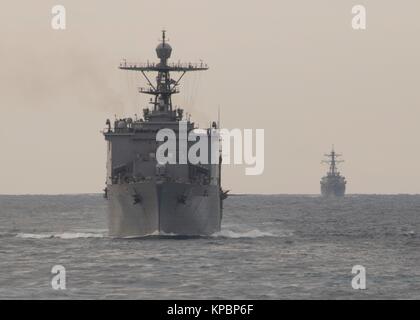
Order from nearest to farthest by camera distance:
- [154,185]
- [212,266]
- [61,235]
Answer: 1. [212,266]
2. [154,185]
3. [61,235]

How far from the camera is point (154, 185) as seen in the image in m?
60.9

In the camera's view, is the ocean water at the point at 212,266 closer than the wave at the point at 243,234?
Yes

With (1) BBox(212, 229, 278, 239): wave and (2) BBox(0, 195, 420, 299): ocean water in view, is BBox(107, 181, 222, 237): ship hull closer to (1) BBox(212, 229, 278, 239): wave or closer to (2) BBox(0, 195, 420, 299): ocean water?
(2) BBox(0, 195, 420, 299): ocean water

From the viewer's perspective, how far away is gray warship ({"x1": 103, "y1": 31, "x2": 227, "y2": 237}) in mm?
61406

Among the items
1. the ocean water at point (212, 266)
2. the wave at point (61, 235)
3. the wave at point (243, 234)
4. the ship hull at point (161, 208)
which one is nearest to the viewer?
the ocean water at point (212, 266)

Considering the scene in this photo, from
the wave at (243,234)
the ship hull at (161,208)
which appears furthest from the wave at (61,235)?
the wave at (243,234)

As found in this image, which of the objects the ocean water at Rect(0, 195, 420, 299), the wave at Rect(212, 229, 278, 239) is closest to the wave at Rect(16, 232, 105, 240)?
the ocean water at Rect(0, 195, 420, 299)

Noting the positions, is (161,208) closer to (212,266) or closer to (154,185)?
(154,185)

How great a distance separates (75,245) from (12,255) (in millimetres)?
6602

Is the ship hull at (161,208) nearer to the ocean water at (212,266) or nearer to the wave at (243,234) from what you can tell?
the ocean water at (212,266)

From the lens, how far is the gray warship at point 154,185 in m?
61.4

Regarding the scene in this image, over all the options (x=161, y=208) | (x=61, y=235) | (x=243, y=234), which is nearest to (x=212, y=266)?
(x=161, y=208)

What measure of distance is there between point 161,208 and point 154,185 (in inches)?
53.4
